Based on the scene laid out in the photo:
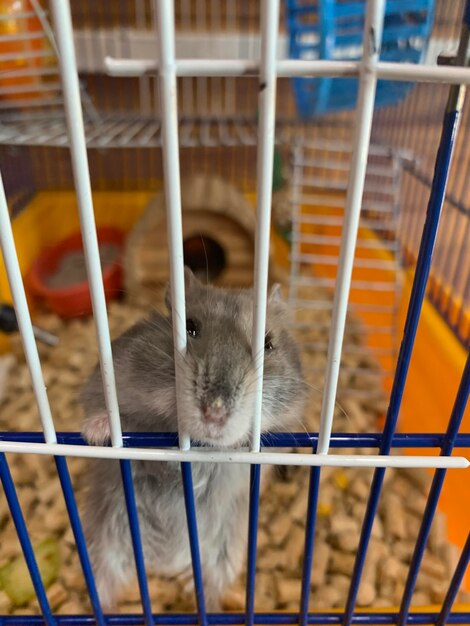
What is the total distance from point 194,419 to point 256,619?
426mm

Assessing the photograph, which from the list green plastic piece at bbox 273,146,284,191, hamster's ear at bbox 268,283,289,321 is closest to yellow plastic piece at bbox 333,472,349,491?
hamster's ear at bbox 268,283,289,321

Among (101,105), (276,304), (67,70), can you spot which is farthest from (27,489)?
(101,105)

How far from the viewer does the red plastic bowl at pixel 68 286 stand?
76.2 inches

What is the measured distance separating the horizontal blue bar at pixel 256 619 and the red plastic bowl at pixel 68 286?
1.08 m

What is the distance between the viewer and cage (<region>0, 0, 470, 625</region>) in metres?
Result: 0.52

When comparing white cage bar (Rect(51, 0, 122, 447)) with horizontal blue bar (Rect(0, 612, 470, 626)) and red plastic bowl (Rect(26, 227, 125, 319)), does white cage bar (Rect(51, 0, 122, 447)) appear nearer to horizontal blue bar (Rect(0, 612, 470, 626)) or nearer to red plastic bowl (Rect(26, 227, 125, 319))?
horizontal blue bar (Rect(0, 612, 470, 626))

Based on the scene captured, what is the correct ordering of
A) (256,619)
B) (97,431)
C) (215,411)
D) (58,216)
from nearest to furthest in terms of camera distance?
(215,411), (97,431), (256,619), (58,216)

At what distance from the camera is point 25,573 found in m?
1.11

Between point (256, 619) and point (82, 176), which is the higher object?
point (82, 176)

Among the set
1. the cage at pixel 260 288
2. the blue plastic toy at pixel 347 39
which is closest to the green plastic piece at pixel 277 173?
the cage at pixel 260 288

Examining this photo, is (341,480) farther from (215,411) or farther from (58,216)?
(58,216)

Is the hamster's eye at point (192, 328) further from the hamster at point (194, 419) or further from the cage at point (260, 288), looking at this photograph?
the cage at point (260, 288)

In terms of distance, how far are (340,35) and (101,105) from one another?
1145 millimetres

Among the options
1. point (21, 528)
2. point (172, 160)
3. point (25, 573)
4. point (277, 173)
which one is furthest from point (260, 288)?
point (277, 173)
